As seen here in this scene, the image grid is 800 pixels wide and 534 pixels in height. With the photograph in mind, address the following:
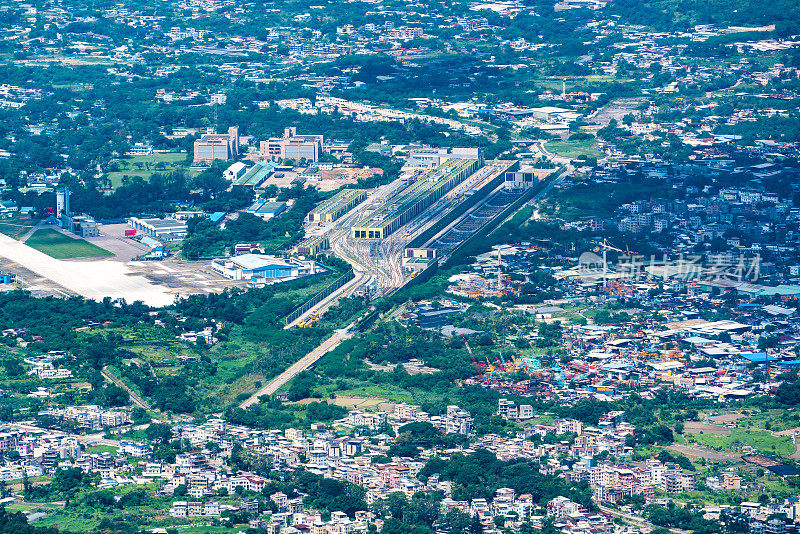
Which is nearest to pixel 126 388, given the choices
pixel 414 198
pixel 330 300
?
pixel 330 300

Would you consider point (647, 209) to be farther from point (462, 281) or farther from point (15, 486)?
point (15, 486)

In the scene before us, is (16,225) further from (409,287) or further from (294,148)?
(409,287)

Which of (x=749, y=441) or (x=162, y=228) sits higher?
(x=749, y=441)

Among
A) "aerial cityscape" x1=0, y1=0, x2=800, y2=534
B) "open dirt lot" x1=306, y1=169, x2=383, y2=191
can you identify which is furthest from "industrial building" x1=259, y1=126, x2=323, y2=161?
"open dirt lot" x1=306, y1=169, x2=383, y2=191

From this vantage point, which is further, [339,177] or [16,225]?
[339,177]

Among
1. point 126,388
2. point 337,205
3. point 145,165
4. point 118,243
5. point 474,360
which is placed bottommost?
point 145,165

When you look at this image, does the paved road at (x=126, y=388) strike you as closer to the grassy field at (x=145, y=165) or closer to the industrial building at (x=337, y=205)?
the industrial building at (x=337, y=205)

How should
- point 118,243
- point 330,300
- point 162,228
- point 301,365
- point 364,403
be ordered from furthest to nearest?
point 162,228
point 118,243
point 330,300
point 301,365
point 364,403
